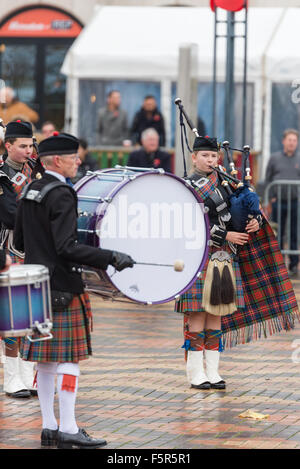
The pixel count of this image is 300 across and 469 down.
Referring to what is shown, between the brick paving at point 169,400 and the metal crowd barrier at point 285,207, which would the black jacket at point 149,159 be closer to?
the metal crowd barrier at point 285,207

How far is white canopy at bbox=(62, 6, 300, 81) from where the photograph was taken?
18312 millimetres

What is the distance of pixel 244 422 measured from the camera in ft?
24.0

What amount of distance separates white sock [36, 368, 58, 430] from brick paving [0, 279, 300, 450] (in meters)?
0.15

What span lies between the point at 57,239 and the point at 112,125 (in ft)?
→ 39.9

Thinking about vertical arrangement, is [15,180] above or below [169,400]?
above

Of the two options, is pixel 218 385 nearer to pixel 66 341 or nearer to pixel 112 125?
pixel 66 341

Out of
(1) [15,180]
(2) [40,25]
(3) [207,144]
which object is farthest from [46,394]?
(2) [40,25]

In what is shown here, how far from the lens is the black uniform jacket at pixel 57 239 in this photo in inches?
251

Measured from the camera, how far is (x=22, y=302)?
20.4ft

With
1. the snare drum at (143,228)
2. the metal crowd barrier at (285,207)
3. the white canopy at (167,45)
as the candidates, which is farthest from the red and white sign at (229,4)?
the snare drum at (143,228)

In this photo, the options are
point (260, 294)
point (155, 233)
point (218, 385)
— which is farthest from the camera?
point (260, 294)

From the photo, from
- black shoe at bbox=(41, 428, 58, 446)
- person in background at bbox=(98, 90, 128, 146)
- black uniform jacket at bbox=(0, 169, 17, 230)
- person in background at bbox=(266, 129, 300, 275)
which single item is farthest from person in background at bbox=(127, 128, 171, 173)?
black shoe at bbox=(41, 428, 58, 446)

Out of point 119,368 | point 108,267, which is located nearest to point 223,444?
point 108,267

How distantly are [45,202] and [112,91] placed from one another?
12.0m
